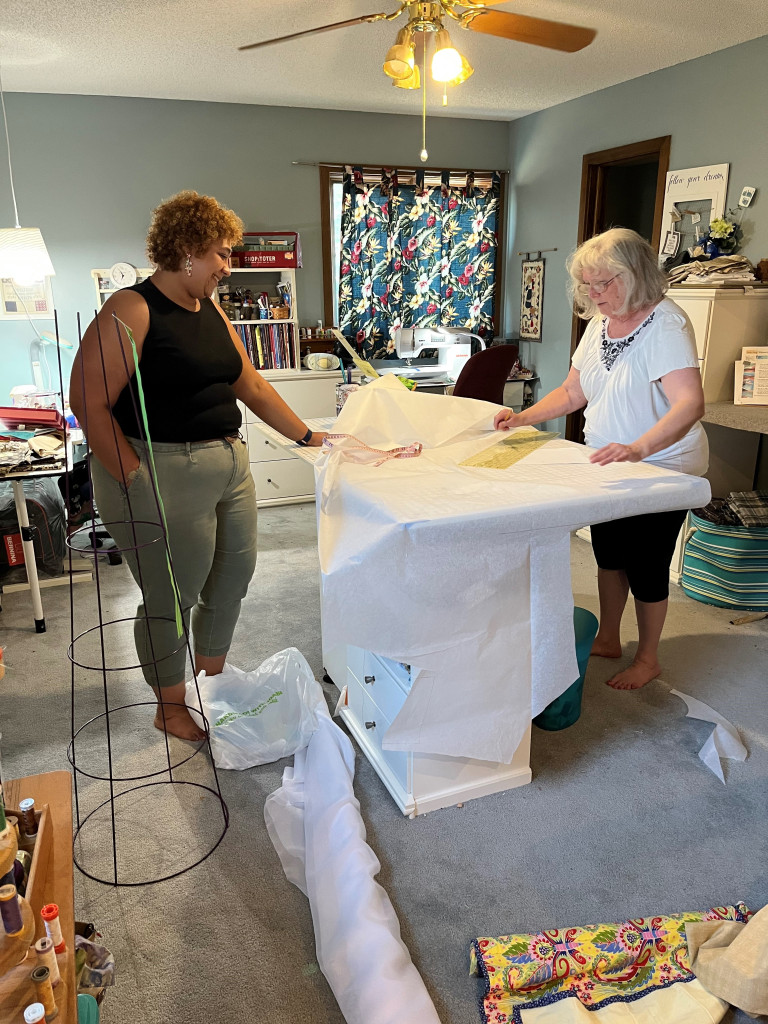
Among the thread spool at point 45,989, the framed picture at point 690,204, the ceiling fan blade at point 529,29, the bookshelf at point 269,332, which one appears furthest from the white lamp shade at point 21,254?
the thread spool at point 45,989

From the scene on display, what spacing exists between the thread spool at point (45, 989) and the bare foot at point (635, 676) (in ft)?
6.44

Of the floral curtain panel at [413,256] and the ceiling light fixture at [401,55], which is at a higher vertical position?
the ceiling light fixture at [401,55]

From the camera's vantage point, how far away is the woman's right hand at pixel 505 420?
6.82ft

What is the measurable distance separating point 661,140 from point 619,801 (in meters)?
3.48

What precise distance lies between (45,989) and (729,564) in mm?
2825

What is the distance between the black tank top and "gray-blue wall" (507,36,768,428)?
9.15 ft

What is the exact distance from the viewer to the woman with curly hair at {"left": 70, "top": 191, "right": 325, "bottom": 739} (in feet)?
5.56

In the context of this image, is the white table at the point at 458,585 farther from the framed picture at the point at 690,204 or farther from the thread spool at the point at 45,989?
the framed picture at the point at 690,204

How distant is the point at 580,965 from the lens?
140 centimetres

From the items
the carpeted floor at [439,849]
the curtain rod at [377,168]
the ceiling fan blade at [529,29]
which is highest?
the ceiling fan blade at [529,29]

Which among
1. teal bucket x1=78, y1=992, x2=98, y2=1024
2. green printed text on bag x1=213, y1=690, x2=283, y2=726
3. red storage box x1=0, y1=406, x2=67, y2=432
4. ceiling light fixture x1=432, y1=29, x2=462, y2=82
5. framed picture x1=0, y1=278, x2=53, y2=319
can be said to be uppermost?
ceiling light fixture x1=432, y1=29, x2=462, y2=82

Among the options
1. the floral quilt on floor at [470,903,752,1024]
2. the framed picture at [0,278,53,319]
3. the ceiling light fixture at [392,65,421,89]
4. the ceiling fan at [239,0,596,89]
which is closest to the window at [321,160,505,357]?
the framed picture at [0,278,53,319]

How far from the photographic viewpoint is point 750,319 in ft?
10.3

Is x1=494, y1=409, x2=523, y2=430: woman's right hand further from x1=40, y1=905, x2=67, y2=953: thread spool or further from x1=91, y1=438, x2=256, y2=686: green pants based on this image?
x1=40, y1=905, x2=67, y2=953: thread spool
